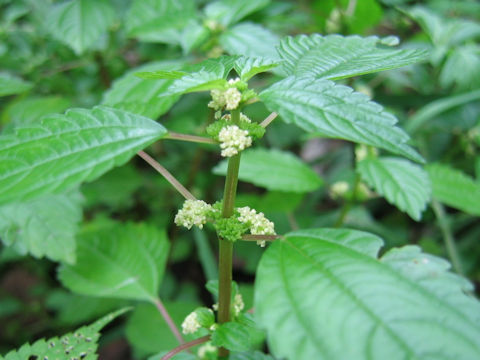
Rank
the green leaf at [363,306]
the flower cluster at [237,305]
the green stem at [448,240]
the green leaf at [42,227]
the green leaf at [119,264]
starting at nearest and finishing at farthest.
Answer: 1. the green leaf at [363,306]
2. the flower cluster at [237,305]
3. the green leaf at [42,227]
4. the green leaf at [119,264]
5. the green stem at [448,240]

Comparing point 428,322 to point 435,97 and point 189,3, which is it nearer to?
point 189,3

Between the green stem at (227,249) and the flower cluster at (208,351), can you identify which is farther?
the flower cluster at (208,351)

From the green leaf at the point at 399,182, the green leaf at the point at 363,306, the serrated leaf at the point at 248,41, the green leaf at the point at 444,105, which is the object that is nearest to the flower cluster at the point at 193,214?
the green leaf at the point at 363,306

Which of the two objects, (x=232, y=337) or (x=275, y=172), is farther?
(x=275, y=172)

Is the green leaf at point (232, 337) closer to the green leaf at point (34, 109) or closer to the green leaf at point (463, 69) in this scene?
the green leaf at point (34, 109)

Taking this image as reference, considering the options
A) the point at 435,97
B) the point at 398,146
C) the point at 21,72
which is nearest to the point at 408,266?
the point at 398,146

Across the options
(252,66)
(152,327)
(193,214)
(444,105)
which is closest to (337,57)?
(252,66)

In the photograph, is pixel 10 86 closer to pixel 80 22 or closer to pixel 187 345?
pixel 80 22
